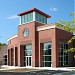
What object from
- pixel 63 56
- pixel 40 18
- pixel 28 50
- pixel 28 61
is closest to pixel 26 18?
pixel 40 18

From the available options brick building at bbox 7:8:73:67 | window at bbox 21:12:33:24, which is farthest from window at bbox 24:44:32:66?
window at bbox 21:12:33:24

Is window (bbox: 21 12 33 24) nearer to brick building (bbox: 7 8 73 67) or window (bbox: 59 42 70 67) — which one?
brick building (bbox: 7 8 73 67)

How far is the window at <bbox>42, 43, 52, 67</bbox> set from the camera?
155 ft

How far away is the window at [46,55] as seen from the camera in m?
47.2

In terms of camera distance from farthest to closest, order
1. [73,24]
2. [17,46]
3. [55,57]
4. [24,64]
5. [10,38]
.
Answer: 1. [10,38]
2. [17,46]
3. [24,64]
4. [55,57]
5. [73,24]

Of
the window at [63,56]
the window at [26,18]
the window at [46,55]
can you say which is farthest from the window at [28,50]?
the window at [63,56]

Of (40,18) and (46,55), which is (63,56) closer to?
(46,55)

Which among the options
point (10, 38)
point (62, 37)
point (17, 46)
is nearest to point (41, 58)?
point (62, 37)

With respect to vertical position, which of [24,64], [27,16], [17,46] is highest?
[27,16]

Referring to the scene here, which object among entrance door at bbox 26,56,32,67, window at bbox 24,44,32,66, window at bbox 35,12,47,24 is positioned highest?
window at bbox 35,12,47,24

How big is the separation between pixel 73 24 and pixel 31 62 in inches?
1136

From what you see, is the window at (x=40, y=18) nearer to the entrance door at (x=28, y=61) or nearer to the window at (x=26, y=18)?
the window at (x=26, y=18)

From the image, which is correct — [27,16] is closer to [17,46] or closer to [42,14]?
[42,14]

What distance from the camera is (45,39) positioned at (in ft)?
154
